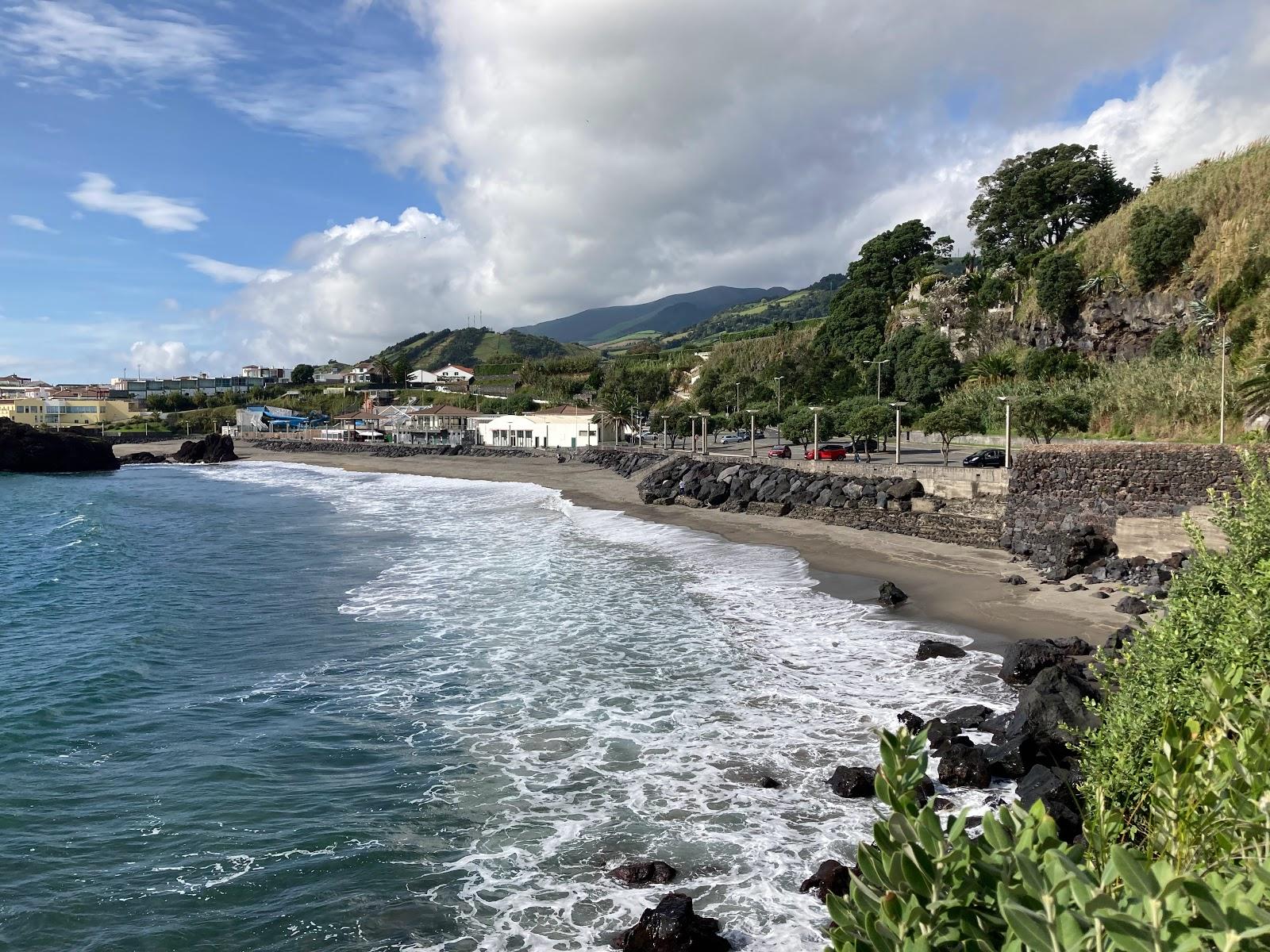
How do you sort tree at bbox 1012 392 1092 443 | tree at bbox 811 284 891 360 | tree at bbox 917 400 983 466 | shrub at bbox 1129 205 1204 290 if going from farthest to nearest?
tree at bbox 811 284 891 360 → shrub at bbox 1129 205 1204 290 → tree at bbox 917 400 983 466 → tree at bbox 1012 392 1092 443

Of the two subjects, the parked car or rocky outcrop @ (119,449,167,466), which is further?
rocky outcrop @ (119,449,167,466)

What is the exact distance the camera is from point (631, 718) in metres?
14.1

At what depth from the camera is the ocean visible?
29.2 feet

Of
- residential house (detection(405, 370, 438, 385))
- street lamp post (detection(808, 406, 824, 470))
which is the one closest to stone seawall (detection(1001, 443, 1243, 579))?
street lamp post (detection(808, 406, 824, 470))

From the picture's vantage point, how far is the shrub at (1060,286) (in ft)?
186

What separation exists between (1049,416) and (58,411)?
154 meters

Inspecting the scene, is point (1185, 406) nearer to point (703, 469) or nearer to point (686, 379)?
point (703, 469)

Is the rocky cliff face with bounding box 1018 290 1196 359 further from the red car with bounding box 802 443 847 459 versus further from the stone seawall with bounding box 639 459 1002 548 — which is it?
the stone seawall with bounding box 639 459 1002 548

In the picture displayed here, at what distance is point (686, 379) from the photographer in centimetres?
11831

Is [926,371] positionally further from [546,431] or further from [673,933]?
[673,933]

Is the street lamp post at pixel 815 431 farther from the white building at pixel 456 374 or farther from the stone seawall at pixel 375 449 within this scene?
the white building at pixel 456 374

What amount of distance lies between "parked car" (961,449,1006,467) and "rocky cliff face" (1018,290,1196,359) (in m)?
19.5

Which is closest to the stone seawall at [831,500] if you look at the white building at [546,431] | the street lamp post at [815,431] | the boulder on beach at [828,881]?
the street lamp post at [815,431]

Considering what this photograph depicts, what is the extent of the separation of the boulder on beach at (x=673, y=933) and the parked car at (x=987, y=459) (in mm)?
35430
